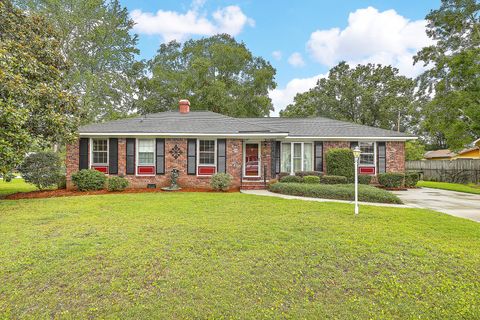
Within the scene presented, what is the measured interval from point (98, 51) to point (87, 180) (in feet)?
57.0

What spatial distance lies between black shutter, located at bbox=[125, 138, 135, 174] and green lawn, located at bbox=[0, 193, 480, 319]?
269 inches

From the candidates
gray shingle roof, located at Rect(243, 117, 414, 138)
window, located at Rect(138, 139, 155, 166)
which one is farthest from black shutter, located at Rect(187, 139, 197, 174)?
gray shingle roof, located at Rect(243, 117, 414, 138)

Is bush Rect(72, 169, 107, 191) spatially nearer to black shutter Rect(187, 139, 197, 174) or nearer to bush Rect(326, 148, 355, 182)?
black shutter Rect(187, 139, 197, 174)

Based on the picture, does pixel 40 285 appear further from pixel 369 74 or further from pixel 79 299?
pixel 369 74

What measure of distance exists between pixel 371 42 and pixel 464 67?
21.0 ft

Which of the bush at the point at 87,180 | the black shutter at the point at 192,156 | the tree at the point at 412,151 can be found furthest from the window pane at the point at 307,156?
the tree at the point at 412,151

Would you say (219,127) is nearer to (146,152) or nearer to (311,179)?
(146,152)

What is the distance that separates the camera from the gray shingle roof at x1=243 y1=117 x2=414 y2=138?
1521 centimetres

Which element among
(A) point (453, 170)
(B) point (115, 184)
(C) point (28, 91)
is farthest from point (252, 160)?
(A) point (453, 170)

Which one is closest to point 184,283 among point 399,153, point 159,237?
point 159,237

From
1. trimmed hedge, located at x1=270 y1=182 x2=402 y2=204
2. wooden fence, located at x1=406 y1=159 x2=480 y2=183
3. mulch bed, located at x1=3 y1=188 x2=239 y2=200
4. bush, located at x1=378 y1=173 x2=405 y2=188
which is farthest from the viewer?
wooden fence, located at x1=406 y1=159 x2=480 y2=183

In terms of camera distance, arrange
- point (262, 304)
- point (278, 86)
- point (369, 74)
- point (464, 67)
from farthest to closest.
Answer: point (369, 74) → point (278, 86) → point (464, 67) → point (262, 304)

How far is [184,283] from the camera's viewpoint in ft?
12.4

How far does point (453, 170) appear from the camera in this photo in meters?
20.4
